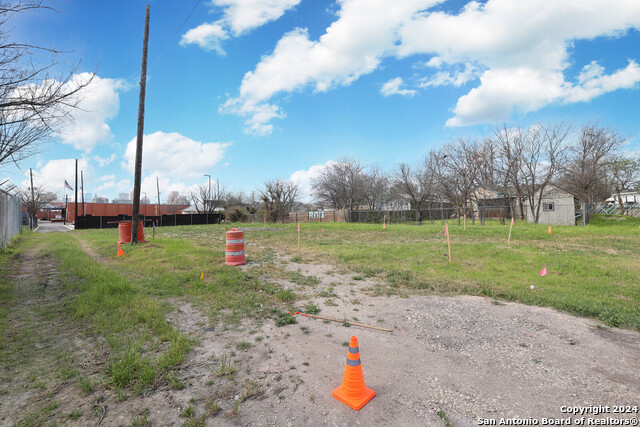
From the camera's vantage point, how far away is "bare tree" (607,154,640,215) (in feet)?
101

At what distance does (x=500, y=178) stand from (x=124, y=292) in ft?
118

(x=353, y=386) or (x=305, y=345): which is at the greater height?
(x=353, y=386)

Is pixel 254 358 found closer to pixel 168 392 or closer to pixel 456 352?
pixel 168 392

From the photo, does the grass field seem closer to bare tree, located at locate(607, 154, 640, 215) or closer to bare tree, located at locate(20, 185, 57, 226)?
bare tree, located at locate(607, 154, 640, 215)

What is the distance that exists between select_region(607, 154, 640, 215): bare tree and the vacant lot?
32430 millimetres

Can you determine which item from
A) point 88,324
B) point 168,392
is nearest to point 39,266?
Result: point 88,324

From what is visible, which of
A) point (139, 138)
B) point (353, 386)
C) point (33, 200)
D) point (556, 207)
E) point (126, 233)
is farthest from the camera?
point (33, 200)

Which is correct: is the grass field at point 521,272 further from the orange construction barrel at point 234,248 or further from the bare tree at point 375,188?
the bare tree at point 375,188

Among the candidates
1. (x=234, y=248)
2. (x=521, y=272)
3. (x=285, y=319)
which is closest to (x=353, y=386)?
(x=285, y=319)

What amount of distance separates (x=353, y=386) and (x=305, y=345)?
4.13 ft

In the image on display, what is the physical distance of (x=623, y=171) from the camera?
3338 centimetres

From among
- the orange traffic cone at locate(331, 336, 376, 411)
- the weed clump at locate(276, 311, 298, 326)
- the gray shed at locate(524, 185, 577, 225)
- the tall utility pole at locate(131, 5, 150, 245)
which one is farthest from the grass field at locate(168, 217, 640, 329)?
the gray shed at locate(524, 185, 577, 225)

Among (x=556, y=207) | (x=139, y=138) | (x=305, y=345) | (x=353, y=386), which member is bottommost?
(x=305, y=345)

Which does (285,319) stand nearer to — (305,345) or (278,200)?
(305,345)
